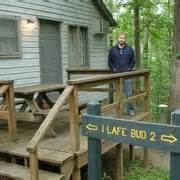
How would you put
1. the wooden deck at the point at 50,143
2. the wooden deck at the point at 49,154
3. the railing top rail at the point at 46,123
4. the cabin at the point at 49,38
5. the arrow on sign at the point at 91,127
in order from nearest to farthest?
the arrow on sign at the point at 91,127 < the railing top rail at the point at 46,123 < the wooden deck at the point at 50,143 < the wooden deck at the point at 49,154 < the cabin at the point at 49,38

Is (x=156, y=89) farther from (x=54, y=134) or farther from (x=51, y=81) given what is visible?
(x=54, y=134)

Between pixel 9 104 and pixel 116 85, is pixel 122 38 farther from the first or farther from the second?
pixel 9 104

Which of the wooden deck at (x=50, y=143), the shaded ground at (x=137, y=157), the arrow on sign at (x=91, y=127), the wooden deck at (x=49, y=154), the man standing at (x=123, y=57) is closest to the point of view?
the arrow on sign at (x=91, y=127)

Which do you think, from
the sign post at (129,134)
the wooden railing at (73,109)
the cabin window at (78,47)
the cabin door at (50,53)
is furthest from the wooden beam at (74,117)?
the cabin window at (78,47)

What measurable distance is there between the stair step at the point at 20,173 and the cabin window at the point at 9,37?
3.67 m

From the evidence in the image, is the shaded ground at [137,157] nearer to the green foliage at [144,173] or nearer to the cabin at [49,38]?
the green foliage at [144,173]

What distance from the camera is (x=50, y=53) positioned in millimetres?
10398

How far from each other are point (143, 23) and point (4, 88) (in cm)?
1230

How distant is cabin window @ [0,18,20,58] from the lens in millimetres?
8305

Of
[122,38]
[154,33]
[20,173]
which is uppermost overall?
[154,33]

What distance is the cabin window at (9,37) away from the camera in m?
8.30

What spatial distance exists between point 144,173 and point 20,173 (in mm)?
3473

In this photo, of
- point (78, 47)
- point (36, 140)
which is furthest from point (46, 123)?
point (78, 47)

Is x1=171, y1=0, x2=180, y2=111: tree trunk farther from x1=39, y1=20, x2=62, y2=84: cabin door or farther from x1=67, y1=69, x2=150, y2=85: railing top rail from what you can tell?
x1=39, y1=20, x2=62, y2=84: cabin door
